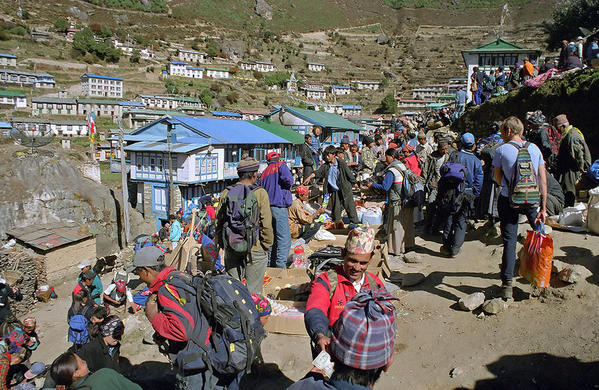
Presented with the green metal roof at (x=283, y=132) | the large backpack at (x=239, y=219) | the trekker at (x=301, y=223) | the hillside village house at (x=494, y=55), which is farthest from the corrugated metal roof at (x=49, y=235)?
the hillside village house at (x=494, y=55)

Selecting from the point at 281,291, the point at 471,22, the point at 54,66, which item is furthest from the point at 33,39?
the point at 471,22

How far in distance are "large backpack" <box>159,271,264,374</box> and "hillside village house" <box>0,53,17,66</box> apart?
8643 cm

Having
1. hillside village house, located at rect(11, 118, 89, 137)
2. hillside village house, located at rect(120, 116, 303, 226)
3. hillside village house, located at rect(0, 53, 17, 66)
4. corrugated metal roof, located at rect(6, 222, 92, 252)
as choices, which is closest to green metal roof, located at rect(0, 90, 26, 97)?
hillside village house, located at rect(11, 118, 89, 137)

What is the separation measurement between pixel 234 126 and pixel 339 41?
105051 millimetres

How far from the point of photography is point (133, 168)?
103 ft

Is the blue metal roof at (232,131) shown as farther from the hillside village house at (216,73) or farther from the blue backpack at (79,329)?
the hillside village house at (216,73)

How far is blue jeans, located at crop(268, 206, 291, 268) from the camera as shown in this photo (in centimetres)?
571

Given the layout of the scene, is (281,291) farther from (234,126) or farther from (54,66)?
(54,66)

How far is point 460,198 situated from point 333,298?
3.67 meters

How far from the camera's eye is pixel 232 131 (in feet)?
109

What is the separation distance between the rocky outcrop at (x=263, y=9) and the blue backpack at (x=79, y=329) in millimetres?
162130

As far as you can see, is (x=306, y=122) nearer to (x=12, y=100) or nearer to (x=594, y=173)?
(x=594, y=173)

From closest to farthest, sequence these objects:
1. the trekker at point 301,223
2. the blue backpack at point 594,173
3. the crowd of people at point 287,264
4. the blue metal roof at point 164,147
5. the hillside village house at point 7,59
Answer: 1. the crowd of people at point 287,264
2. the blue backpack at point 594,173
3. the trekker at point 301,223
4. the blue metal roof at point 164,147
5. the hillside village house at point 7,59

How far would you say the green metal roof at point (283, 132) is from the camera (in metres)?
37.1
